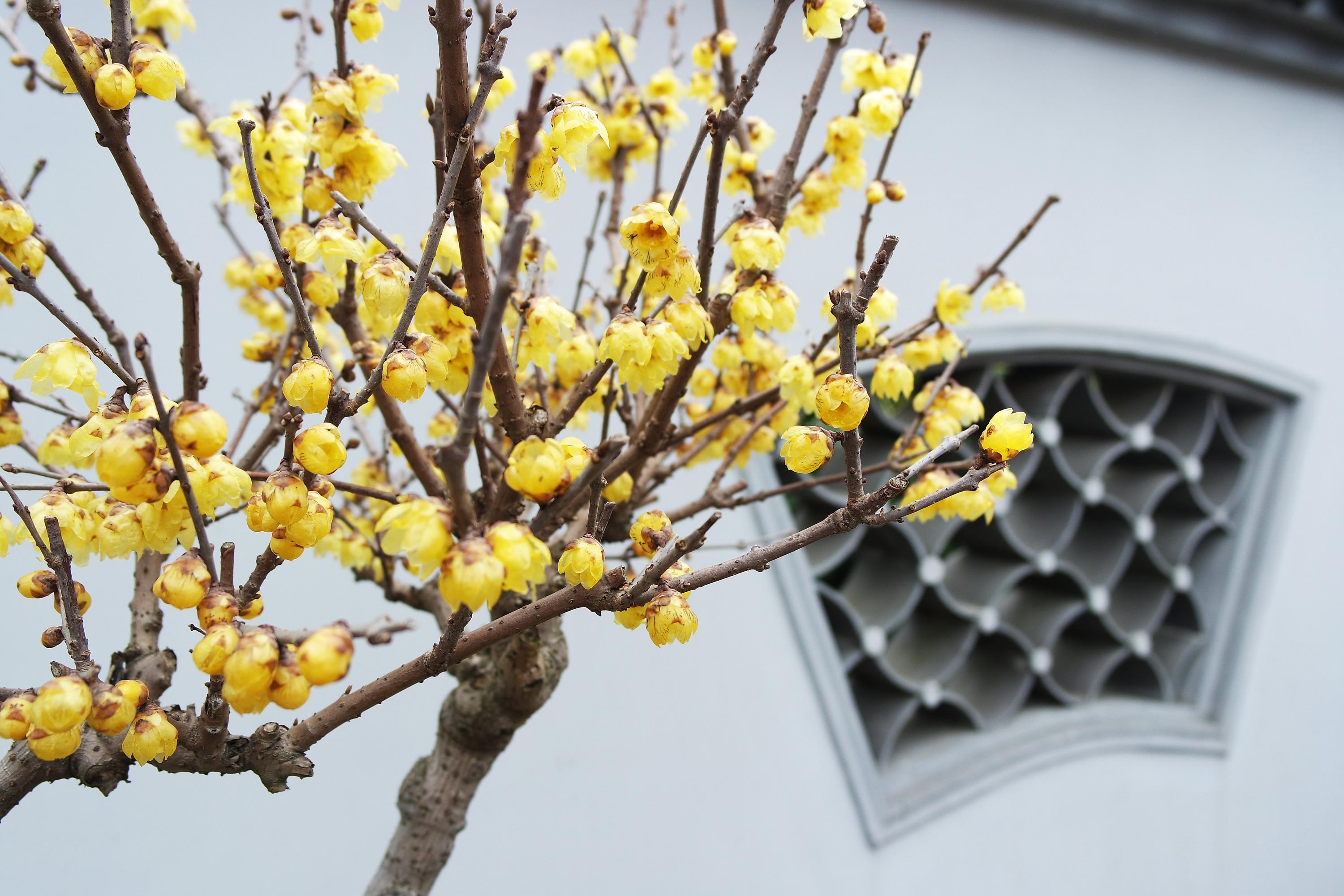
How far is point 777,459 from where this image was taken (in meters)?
2.04

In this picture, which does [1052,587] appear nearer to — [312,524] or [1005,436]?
[1005,436]

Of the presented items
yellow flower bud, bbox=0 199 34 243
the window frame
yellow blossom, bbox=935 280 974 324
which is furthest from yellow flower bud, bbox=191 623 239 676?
the window frame

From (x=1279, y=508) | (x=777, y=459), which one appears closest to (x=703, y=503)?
(x=777, y=459)

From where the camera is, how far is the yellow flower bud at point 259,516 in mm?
582

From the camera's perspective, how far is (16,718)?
56cm

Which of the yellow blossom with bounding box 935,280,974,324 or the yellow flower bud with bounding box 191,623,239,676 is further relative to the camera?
the yellow blossom with bounding box 935,280,974,324

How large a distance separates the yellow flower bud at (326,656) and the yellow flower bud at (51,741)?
0.22 metres

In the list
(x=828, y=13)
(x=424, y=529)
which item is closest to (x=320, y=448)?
(x=424, y=529)

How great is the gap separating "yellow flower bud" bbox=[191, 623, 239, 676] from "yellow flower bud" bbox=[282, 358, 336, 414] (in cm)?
17

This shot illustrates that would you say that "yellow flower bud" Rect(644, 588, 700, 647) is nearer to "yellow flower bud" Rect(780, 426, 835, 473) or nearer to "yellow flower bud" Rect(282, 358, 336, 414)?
"yellow flower bud" Rect(780, 426, 835, 473)

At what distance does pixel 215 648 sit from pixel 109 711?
124 mm

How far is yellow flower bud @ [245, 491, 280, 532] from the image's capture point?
582 mm

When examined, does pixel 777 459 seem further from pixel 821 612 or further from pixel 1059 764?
pixel 1059 764

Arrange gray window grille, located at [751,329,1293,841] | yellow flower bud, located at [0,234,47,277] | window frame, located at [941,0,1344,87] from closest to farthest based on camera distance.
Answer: yellow flower bud, located at [0,234,47,277]
gray window grille, located at [751,329,1293,841]
window frame, located at [941,0,1344,87]
